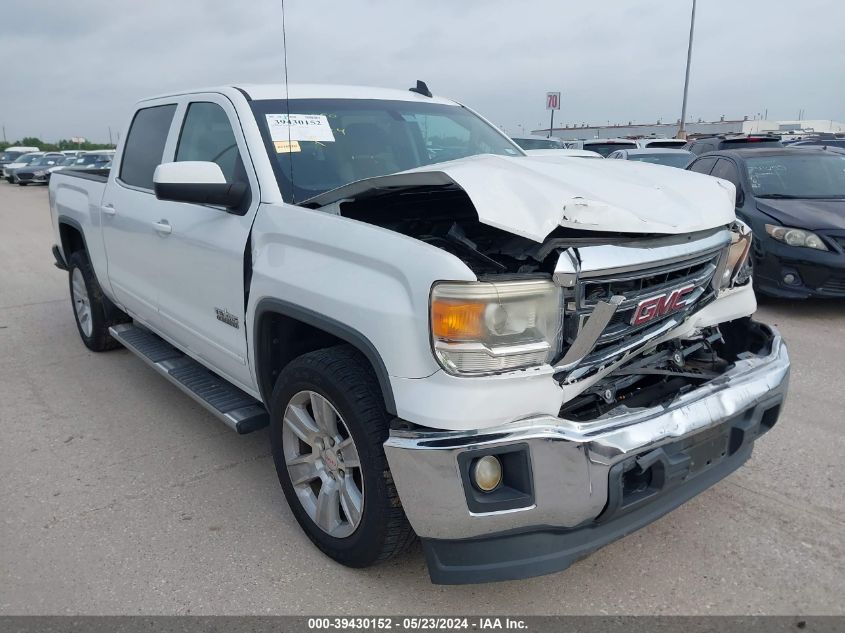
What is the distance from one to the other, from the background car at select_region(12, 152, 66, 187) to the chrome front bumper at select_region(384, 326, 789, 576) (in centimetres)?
3252

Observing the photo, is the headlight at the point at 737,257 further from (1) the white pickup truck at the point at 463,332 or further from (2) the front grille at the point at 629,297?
(2) the front grille at the point at 629,297

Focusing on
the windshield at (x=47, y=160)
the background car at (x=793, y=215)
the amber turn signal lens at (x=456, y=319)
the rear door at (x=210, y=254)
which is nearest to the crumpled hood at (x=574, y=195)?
the amber turn signal lens at (x=456, y=319)

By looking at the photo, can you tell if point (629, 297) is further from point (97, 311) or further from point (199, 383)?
point (97, 311)

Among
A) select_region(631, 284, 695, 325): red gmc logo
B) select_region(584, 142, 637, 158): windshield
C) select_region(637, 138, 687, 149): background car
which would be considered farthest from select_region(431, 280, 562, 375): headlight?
select_region(584, 142, 637, 158): windshield

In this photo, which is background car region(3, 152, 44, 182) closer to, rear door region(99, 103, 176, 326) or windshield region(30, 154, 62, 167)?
windshield region(30, 154, 62, 167)

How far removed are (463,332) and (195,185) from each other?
1477 millimetres

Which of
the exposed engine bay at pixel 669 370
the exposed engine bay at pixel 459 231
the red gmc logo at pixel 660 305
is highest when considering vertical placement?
the exposed engine bay at pixel 459 231

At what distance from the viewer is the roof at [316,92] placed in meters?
3.45

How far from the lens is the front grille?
2.22 metres

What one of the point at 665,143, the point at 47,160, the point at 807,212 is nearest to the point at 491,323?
the point at 807,212

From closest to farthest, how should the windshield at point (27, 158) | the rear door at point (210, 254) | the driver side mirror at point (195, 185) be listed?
the driver side mirror at point (195, 185) < the rear door at point (210, 254) < the windshield at point (27, 158)

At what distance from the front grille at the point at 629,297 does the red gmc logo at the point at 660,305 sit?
0.01 metres

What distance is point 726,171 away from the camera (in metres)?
7.73

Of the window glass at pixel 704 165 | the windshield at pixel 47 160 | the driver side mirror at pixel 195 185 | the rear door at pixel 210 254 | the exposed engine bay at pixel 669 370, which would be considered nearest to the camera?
the exposed engine bay at pixel 669 370
